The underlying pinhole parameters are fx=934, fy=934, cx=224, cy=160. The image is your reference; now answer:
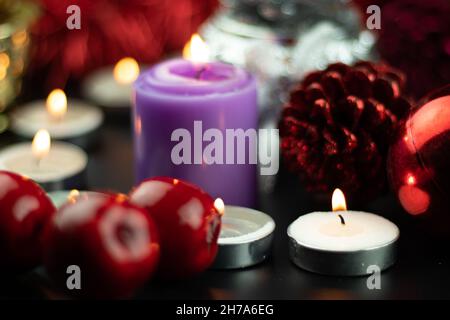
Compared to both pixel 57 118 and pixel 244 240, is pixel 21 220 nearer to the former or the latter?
pixel 244 240

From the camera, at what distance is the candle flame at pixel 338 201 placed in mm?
775

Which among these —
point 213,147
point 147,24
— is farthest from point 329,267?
point 147,24

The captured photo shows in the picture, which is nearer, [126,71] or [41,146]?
[41,146]

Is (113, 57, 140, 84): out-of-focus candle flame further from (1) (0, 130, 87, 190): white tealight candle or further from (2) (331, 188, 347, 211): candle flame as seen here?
(2) (331, 188, 347, 211): candle flame

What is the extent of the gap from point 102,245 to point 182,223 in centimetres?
7

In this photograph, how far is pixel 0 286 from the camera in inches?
28.8

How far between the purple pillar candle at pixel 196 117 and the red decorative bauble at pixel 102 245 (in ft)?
0.51

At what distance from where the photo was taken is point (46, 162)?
95cm

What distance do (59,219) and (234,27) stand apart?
1.24 feet

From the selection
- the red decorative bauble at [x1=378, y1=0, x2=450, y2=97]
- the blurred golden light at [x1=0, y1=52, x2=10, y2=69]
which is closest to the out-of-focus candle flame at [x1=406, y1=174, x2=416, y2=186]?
the red decorative bauble at [x1=378, y1=0, x2=450, y2=97]

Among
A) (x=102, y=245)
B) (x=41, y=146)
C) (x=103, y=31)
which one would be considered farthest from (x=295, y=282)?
(x=103, y=31)

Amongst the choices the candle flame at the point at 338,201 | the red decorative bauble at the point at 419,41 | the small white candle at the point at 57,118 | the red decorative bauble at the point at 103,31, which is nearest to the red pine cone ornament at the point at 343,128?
the candle flame at the point at 338,201

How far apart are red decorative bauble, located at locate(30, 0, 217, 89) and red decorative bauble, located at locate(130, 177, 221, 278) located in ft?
1.71

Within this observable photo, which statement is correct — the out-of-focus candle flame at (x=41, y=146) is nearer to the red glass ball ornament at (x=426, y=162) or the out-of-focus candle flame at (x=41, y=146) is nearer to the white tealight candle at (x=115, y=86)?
the white tealight candle at (x=115, y=86)
